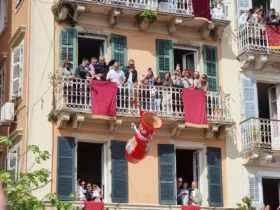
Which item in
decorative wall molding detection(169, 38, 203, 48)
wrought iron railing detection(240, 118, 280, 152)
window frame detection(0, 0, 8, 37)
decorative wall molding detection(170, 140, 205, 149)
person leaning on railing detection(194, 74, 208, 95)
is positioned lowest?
decorative wall molding detection(170, 140, 205, 149)

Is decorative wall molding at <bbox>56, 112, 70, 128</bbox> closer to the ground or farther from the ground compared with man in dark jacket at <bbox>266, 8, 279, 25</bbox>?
closer to the ground

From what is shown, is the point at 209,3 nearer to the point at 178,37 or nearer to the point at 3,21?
the point at 178,37

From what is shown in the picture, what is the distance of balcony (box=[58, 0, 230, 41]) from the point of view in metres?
19.6

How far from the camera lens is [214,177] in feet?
67.7

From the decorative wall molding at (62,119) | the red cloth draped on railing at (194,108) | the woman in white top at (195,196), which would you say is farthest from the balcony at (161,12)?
the woman in white top at (195,196)

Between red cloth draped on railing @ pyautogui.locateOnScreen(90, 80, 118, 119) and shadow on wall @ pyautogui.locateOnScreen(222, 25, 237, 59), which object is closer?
red cloth draped on railing @ pyautogui.locateOnScreen(90, 80, 118, 119)

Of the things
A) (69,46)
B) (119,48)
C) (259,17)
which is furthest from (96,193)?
(259,17)

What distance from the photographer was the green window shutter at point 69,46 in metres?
19.6

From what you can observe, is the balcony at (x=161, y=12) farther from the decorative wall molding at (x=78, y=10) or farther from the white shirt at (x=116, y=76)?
the white shirt at (x=116, y=76)

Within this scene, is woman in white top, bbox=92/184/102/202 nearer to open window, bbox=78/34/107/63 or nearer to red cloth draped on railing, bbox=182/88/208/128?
red cloth draped on railing, bbox=182/88/208/128

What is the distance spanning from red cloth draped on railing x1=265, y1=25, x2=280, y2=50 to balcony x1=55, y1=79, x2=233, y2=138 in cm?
283

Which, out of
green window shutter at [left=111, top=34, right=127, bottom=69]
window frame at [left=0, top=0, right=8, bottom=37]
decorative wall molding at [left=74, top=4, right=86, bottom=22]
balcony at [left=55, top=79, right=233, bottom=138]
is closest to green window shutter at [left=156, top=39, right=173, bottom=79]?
balcony at [left=55, top=79, right=233, bottom=138]

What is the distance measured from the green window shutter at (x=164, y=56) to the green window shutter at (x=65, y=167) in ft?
14.0

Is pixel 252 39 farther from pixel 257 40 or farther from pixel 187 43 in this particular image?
pixel 187 43
